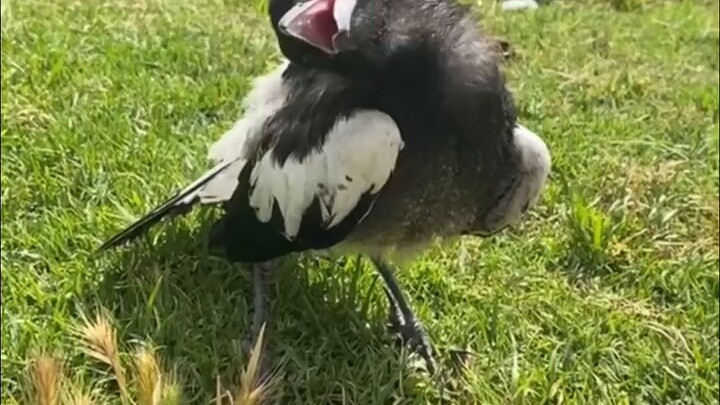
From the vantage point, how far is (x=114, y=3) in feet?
15.5

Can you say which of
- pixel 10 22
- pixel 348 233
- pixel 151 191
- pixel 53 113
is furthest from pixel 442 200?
pixel 10 22

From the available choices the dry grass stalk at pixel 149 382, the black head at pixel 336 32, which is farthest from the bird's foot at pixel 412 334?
the dry grass stalk at pixel 149 382

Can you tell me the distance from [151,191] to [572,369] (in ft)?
4.16

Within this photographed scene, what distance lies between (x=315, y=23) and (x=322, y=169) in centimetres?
34

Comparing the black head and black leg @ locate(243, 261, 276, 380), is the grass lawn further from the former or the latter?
the black head

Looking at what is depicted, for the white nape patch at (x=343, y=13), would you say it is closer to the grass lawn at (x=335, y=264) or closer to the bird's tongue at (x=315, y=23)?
the bird's tongue at (x=315, y=23)

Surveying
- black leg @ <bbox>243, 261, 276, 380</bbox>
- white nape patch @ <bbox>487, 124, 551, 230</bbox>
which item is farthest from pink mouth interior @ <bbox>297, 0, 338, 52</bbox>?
black leg @ <bbox>243, 261, 276, 380</bbox>

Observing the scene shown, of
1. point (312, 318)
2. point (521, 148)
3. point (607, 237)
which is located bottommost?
point (607, 237)

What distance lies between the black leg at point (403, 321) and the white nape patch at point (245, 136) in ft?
1.30

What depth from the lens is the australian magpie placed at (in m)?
2.27

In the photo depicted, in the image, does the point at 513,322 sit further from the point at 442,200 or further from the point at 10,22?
the point at 10,22

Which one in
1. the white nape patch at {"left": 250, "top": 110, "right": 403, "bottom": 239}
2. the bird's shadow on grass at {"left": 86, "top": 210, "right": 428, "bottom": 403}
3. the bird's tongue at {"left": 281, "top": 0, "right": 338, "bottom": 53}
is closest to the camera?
the bird's tongue at {"left": 281, "top": 0, "right": 338, "bottom": 53}

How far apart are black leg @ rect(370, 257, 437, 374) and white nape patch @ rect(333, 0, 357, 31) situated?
74 centimetres

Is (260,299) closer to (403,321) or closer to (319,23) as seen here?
(403,321)
